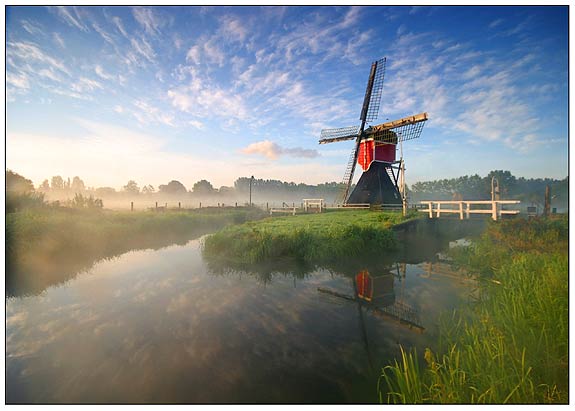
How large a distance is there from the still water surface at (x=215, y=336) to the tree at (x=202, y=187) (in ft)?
260

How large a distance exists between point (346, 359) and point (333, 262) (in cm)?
579

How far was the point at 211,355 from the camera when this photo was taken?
13.9 ft

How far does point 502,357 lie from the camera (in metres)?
3.04

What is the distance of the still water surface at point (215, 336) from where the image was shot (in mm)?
3518

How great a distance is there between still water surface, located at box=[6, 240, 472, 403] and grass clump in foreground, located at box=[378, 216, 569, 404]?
55 centimetres

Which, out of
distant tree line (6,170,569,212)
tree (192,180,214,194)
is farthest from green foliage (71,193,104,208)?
tree (192,180,214,194)

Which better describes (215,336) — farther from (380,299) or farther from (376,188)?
(376,188)

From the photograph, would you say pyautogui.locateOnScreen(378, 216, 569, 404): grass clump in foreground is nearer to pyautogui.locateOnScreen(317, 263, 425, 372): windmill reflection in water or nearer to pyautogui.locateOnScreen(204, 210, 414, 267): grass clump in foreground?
pyautogui.locateOnScreen(317, 263, 425, 372): windmill reflection in water

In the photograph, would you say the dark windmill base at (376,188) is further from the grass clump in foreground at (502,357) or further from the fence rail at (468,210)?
the grass clump in foreground at (502,357)

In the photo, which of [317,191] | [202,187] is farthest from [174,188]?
[317,191]

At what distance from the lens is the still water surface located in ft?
11.5

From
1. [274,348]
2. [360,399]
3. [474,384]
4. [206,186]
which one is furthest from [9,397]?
[206,186]

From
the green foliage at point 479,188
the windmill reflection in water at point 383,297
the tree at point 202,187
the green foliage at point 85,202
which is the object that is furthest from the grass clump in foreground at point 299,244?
the tree at point 202,187

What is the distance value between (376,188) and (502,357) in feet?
60.4
